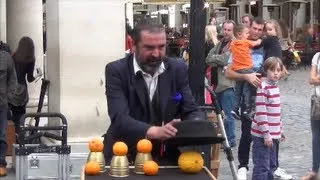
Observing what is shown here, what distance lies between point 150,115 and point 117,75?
321 millimetres

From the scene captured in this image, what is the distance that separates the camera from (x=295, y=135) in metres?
14.1

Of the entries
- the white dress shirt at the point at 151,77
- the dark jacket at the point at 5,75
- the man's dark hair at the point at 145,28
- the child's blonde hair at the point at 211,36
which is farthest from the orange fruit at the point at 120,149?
the child's blonde hair at the point at 211,36

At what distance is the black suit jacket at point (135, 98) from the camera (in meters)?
5.02

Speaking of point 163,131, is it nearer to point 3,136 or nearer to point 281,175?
point 281,175

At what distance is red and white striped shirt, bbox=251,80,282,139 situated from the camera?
875 cm

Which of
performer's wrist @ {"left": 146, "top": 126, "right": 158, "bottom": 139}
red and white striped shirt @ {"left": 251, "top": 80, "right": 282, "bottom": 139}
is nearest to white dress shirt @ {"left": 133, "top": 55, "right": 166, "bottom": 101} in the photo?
performer's wrist @ {"left": 146, "top": 126, "right": 158, "bottom": 139}

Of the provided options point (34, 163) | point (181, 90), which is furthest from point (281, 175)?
point (181, 90)

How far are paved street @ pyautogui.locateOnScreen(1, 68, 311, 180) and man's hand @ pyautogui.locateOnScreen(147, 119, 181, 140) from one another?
5363 mm

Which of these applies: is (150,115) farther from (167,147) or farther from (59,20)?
(59,20)

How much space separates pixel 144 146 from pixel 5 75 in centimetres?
575

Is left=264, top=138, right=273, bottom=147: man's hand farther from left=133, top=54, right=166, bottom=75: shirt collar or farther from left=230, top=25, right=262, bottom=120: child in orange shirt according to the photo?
left=133, top=54, right=166, bottom=75: shirt collar

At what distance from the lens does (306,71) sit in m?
33.5

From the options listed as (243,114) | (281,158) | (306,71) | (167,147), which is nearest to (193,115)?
(167,147)

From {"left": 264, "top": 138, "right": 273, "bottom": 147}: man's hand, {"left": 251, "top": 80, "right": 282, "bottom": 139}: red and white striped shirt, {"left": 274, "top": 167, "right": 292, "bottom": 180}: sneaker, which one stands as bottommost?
{"left": 274, "top": 167, "right": 292, "bottom": 180}: sneaker
